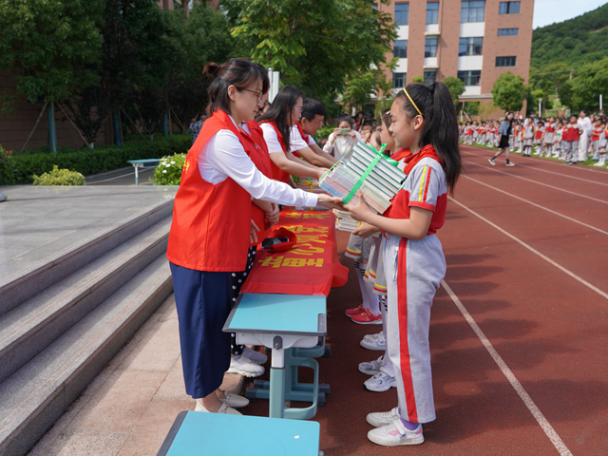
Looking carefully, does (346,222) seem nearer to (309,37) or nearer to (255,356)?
(255,356)

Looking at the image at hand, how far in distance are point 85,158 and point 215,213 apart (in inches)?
567

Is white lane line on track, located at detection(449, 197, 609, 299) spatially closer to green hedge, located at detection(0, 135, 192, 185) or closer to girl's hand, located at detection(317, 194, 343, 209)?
girl's hand, located at detection(317, 194, 343, 209)

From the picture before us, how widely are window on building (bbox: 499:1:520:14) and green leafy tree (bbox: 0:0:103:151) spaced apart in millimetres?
52506

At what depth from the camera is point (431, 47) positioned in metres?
59.2

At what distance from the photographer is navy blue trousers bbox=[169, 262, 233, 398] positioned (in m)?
2.74

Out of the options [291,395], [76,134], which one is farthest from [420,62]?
[291,395]

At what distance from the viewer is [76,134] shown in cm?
1900

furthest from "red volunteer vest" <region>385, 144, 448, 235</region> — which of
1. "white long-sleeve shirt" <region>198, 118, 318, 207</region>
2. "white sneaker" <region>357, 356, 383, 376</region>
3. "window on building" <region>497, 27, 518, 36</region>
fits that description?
"window on building" <region>497, 27, 518, 36</region>

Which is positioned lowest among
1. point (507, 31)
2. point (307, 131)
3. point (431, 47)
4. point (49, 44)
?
point (307, 131)

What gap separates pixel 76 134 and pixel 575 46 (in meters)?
98.0

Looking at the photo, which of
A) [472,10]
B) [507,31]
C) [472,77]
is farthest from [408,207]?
[507,31]

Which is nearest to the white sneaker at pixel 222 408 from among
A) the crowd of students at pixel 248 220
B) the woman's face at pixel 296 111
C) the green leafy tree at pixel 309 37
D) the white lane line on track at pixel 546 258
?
the crowd of students at pixel 248 220

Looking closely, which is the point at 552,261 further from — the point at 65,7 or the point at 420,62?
the point at 420,62

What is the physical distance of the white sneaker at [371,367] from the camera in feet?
12.5
